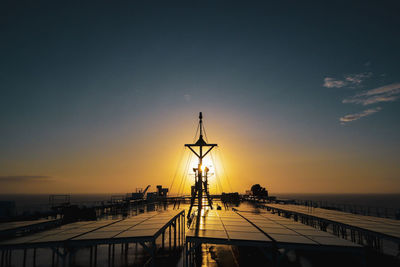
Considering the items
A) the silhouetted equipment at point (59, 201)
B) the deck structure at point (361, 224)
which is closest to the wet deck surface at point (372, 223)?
the deck structure at point (361, 224)

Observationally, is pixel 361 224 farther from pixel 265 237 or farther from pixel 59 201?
pixel 59 201

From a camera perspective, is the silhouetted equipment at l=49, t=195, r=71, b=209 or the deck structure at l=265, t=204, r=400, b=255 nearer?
the deck structure at l=265, t=204, r=400, b=255

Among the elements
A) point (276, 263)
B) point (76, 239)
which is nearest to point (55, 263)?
point (76, 239)

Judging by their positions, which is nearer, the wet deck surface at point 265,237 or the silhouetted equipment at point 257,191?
the wet deck surface at point 265,237

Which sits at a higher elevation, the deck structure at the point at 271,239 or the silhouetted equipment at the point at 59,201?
the deck structure at the point at 271,239

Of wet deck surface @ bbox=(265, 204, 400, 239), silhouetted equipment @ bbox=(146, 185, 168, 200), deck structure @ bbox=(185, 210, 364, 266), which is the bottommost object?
silhouetted equipment @ bbox=(146, 185, 168, 200)

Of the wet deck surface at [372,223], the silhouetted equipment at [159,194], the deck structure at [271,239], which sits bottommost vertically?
the silhouetted equipment at [159,194]

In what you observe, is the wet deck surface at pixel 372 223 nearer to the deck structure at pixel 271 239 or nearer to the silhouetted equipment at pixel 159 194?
the deck structure at pixel 271 239

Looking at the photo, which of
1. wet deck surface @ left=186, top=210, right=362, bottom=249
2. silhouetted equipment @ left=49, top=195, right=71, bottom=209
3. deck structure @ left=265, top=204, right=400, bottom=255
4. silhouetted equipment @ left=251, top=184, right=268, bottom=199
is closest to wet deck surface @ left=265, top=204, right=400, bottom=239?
deck structure @ left=265, top=204, right=400, bottom=255

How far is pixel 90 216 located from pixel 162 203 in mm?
25840

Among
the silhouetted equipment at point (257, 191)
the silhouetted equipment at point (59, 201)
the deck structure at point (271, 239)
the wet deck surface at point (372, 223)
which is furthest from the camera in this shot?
the silhouetted equipment at point (257, 191)

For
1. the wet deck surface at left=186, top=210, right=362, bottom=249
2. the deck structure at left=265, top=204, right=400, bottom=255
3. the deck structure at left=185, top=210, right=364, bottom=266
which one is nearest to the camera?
the deck structure at left=185, top=210, right=364, bottom=266

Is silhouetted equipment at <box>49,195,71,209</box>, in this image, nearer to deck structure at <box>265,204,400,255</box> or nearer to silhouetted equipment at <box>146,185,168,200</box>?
silhouetted equipment at <box>146,185,168,200</box>

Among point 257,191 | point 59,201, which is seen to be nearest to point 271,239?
point 59,201
